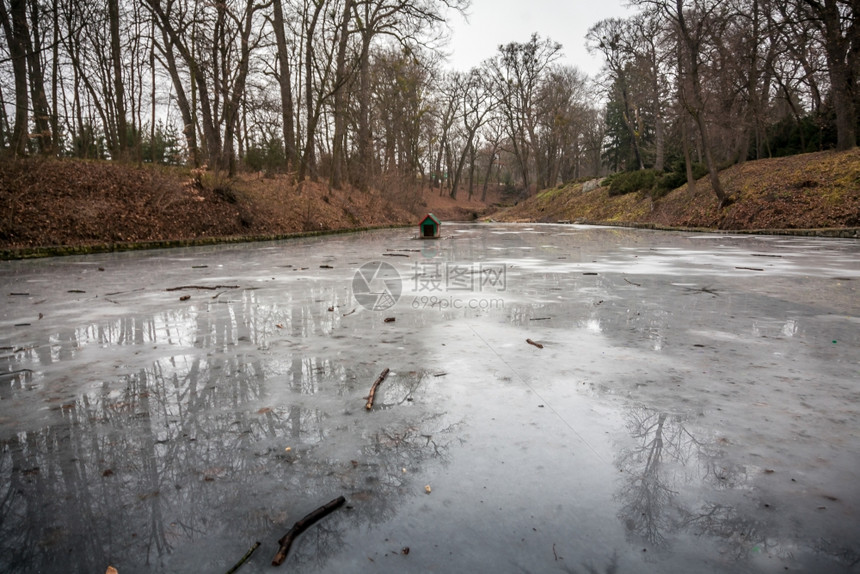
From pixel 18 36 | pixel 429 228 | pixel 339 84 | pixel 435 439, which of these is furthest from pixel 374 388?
pixel 339 84

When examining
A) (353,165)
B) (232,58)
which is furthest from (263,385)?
(353,165)

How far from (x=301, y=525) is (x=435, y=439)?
27.9 inches

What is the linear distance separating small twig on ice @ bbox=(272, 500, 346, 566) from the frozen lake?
0.08 ft

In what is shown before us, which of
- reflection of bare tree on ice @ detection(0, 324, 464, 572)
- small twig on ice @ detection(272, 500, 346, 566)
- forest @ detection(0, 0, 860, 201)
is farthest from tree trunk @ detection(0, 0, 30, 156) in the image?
small twig on ice @ detection(272, 500, 346, 566)

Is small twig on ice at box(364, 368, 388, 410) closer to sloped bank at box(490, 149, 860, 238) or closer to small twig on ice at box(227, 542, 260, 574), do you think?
small twig on ice at box(227, 542, 260, 574)

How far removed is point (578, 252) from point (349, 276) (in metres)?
6.13

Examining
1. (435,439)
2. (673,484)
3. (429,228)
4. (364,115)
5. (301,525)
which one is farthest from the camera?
(364,115)

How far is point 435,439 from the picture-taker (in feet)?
6.66

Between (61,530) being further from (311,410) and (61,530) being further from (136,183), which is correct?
(136,183)

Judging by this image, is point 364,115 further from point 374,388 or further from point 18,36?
point 374,388

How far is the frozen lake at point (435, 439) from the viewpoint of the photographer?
1.41 metres

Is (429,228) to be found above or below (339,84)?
below

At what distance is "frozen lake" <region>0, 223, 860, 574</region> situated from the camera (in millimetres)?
1408

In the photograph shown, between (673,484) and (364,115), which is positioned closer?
(673,484)
